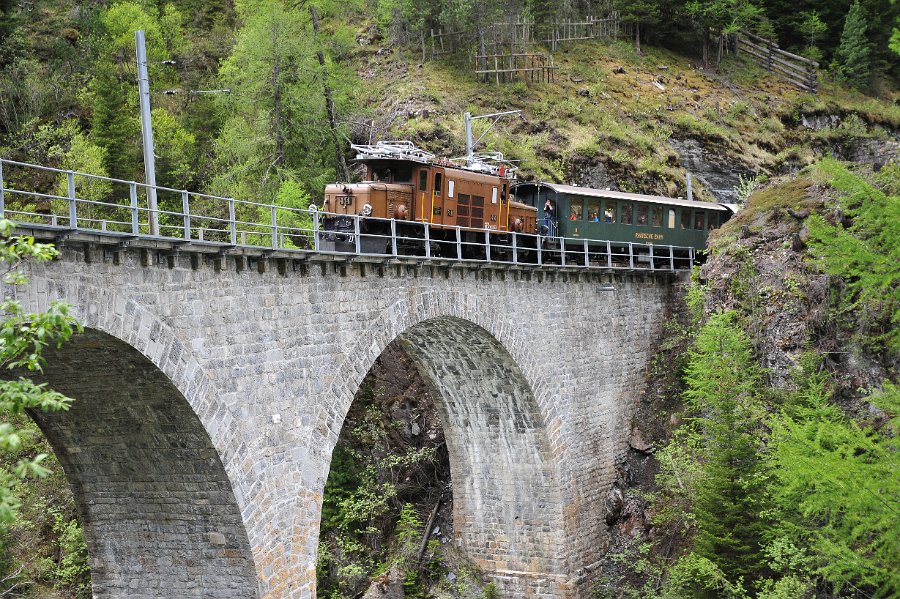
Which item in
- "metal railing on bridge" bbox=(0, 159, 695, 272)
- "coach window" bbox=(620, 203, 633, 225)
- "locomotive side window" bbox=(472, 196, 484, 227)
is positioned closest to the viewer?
"metal railing on bridge" bbox=(0, 159, 695, 272)

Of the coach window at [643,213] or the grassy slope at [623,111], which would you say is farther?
the grassy slope at [623,111]

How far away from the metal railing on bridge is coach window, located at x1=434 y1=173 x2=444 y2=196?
100 centimetres

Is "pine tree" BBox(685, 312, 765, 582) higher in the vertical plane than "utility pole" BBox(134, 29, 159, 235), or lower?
lower

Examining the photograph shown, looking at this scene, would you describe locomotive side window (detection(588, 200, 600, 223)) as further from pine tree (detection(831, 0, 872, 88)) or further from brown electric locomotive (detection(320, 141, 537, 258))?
pine tree (detection(831, 0, 872, 88))

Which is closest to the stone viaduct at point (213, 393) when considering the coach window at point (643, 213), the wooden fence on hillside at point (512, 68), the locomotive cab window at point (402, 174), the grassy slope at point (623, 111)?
the locomotive cab window at point (402, 174)

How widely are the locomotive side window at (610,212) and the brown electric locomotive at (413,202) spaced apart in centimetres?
559

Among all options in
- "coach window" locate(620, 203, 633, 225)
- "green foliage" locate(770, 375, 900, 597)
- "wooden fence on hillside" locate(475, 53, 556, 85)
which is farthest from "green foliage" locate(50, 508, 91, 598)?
"wooden fence on hillside" locate(475, 53, 556, 85)

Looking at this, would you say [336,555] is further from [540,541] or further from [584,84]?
[584,84]

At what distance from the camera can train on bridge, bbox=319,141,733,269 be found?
72.9 ft

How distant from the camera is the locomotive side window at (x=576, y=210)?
28.9m

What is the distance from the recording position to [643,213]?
3123 cm

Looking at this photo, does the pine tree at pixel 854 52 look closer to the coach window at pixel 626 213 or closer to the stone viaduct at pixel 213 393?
the coach window at pixel 626 213

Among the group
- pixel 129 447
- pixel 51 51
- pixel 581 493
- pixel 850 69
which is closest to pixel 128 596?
pixel 129 447

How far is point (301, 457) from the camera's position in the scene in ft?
51.4
